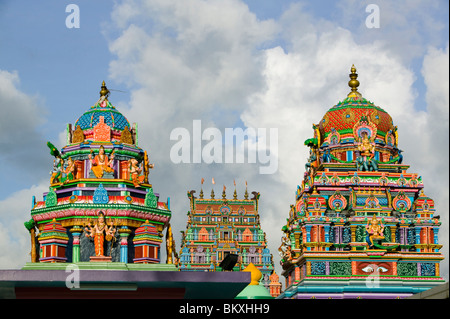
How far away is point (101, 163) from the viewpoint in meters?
60.2

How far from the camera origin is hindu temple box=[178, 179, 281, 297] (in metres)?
95.0

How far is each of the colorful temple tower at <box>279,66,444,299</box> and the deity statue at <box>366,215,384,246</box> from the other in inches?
3.3

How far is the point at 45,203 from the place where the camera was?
58.8 meters

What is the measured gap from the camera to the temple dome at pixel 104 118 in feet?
205

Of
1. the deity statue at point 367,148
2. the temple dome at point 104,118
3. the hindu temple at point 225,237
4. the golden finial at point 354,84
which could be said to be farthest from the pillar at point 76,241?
the hindu temple at point 225,237

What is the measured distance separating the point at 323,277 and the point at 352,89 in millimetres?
20222

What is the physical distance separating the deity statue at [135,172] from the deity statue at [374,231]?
65.9ft

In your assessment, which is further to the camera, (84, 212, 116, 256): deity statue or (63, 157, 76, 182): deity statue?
(63, 157, 76, 182): deity statue

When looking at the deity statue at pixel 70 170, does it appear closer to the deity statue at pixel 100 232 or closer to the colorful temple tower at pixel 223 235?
the deity statue at pixel 100 232

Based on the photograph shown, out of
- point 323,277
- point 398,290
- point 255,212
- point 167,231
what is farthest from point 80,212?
point 255,212

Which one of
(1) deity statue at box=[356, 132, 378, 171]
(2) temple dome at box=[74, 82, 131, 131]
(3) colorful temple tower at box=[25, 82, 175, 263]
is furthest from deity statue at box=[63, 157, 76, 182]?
(1) deity statue at box=[356, 132, 378, 171]

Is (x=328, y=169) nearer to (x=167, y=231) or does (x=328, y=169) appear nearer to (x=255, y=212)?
(x=167, y=231)

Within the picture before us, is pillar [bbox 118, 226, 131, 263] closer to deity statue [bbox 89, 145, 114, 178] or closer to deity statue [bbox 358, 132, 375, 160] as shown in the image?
deity statue [bbox 89, 145, 114, 178]
